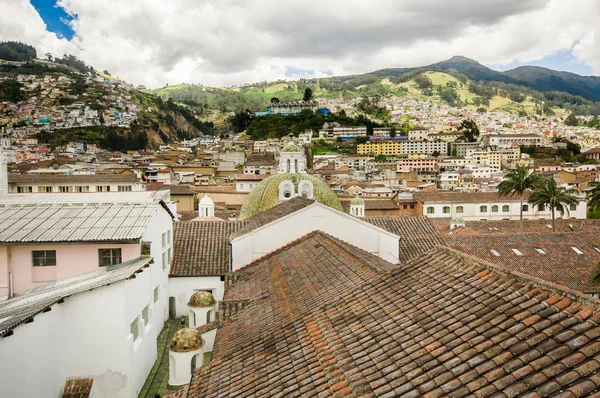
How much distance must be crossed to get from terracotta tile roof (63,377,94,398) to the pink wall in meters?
3.02

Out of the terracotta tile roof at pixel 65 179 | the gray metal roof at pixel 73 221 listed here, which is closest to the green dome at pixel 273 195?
the gray metal roof at pixel 73 221

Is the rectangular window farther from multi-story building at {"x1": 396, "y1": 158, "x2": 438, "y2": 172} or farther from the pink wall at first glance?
multi-story building at {"x1": 396, "y1": 158, "x2": 438, "y2": 172}

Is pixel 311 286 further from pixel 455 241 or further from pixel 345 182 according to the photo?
pixel 345 182

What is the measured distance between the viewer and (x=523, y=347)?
5391 mm

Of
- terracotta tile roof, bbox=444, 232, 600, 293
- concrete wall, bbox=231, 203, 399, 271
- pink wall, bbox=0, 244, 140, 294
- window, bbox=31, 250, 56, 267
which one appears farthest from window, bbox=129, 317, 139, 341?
terracotta tile roof, bbox=444, 232, 600, 293

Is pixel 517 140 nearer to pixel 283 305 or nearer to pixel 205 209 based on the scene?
pixel 205 209

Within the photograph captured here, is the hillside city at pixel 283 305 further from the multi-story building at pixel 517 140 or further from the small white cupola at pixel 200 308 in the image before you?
the multi-story building at pixel 517 140

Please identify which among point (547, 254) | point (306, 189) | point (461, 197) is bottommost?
point (461, 197)

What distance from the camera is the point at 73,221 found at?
13.8 m

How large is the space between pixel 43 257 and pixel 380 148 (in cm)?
12574

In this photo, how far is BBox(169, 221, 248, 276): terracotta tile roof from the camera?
1956 centimetres

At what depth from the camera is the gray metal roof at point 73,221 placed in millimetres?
12836

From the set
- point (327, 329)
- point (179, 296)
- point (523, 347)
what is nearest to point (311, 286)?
point (327, 329)

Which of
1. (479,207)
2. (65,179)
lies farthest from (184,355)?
(479,207)
